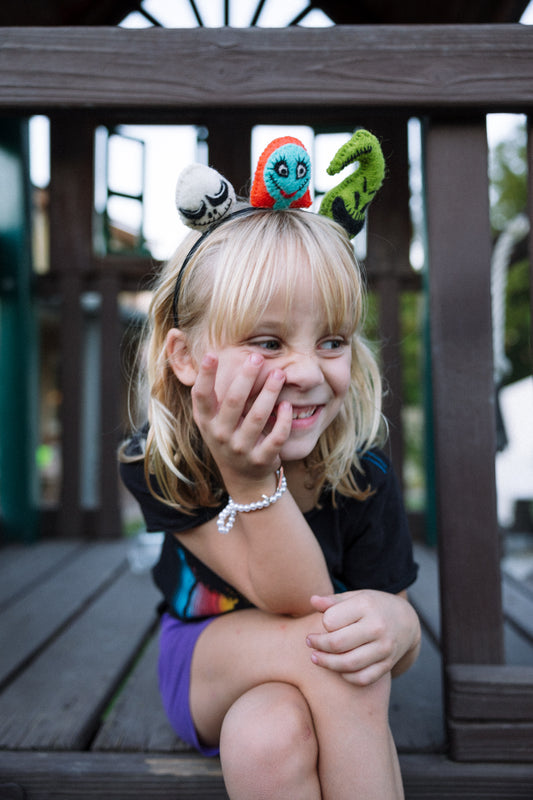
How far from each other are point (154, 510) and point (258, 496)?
25 cm

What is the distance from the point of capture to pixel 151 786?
3.23 ft

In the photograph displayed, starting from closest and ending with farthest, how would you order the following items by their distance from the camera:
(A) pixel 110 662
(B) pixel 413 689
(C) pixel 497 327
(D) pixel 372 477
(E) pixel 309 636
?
(E) pixel 309 636 < (D) pixel 372 477 < (B) pixel 413 689 < (A) pixel 110 662 < (C) pixel 497 327

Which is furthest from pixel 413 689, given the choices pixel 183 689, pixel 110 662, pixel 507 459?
pixel 507 459

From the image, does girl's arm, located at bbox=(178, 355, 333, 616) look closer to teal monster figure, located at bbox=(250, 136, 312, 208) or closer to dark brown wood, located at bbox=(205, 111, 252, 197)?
teal monster figure, located at bbox=(250, 136, 312, 208)

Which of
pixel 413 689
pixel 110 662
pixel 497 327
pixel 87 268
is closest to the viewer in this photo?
pixel 413 689

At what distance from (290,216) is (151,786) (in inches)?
36.2

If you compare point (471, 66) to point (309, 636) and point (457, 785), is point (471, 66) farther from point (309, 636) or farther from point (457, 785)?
point (457, 785)

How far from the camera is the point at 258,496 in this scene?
2.81ft

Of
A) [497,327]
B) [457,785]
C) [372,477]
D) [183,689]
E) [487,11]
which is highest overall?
[487,11]

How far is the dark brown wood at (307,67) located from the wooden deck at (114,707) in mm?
1055

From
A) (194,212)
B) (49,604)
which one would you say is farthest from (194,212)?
(49,604)

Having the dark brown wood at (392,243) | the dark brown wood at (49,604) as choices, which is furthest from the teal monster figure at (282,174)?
the dark brown wood at (392,243)

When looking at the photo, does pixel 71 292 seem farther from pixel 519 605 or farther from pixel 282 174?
pixel 519 605

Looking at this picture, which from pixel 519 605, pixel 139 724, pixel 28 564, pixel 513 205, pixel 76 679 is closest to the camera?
pixel 139 724
